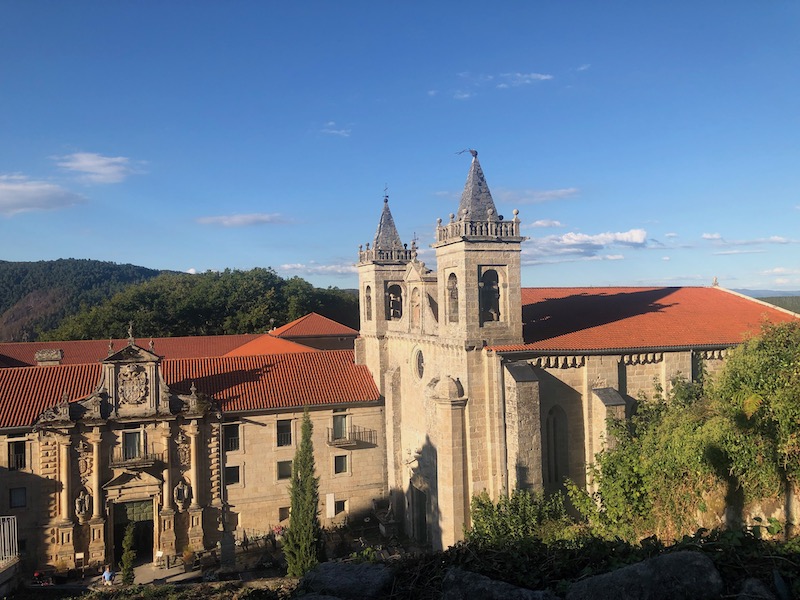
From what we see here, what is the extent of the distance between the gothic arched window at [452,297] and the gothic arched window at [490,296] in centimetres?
114

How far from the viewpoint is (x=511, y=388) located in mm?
20219

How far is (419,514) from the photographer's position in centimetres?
2638

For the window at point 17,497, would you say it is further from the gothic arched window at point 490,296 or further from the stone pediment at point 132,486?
the gothic arched window at point 490,296

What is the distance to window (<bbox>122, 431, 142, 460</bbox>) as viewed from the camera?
25.8 m

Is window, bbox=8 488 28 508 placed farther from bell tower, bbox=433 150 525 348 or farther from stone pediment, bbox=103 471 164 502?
bell tower, bbox=433 150 525 348

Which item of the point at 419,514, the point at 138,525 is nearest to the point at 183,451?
the point at 138,525

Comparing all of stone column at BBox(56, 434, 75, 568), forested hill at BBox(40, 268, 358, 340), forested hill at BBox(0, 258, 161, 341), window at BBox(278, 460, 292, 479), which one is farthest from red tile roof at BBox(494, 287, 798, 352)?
forested hill at BBox(0, 258, 161, 341)

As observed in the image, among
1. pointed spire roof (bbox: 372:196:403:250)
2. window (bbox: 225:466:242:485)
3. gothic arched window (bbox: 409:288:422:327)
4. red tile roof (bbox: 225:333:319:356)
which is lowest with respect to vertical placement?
window (bbox: 225:466:242:485)

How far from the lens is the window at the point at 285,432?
2812 centimetres

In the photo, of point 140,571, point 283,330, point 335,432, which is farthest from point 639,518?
point 283,330

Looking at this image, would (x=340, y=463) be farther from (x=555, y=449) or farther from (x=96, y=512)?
(x=555, y=449)

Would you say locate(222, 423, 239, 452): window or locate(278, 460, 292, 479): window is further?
locate(278, 460, 292, 479): window

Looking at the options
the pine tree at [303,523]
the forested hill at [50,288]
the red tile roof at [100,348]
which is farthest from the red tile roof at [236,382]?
the forested hill at [50,288]

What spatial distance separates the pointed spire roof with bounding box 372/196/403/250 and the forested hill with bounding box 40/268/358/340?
2904 centimetres
